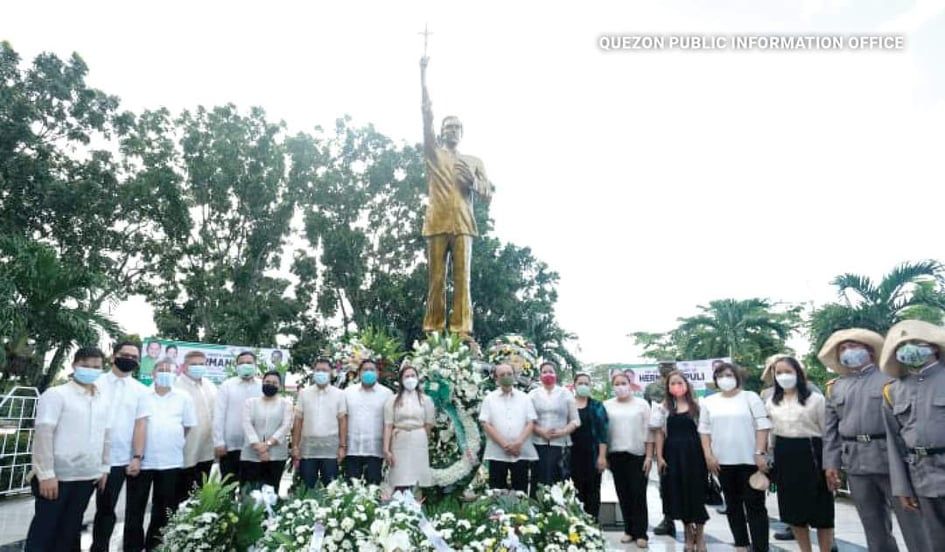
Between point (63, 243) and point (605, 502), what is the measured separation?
16.0 m

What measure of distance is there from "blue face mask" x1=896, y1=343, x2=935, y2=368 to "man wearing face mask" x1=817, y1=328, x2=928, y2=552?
42cm

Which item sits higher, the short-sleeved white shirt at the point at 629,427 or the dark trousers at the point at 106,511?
the short-sleeved white shirt at the point at 629,427

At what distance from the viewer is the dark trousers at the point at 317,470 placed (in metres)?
5.51

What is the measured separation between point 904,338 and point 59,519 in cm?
545

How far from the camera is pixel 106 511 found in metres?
4.63

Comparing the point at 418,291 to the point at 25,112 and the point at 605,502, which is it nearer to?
the point at 25,112

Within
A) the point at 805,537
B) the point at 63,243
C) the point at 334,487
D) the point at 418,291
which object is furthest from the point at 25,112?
the point at 805,537

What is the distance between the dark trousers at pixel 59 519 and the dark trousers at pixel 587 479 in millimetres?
3937

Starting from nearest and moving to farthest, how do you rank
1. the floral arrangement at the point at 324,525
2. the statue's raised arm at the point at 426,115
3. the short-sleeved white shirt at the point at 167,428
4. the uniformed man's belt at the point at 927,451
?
the uniformed man's belt at the point at 927,451 < the floral arrangement at the point at 324,525 < the short-sleeved white shirt at the point at 167,428 < the statue's raised arm at the point at 426,115

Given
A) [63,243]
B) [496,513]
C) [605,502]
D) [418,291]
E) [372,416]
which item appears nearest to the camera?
[496,513]

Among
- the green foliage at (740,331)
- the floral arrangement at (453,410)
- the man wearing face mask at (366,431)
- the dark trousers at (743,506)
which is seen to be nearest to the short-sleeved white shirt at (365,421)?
the man wearing face mask at (366,431)

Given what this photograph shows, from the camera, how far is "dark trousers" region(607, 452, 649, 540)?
5.37 m

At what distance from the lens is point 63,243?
16188 millimetres

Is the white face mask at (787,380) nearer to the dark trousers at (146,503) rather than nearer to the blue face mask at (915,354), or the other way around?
the blue face mask at (915,354)
